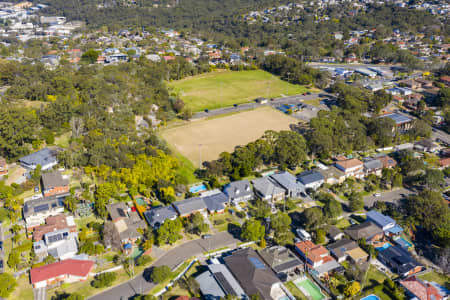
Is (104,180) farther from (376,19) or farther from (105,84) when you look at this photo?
(376,19)

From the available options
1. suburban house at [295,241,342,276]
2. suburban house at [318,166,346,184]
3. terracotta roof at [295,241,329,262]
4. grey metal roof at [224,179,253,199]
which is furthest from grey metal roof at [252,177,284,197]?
suburban house at [295,241,342,276]

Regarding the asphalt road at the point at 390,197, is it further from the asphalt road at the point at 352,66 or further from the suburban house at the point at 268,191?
the asphalt road at the point at 352,66

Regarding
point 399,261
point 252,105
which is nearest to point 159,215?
point 399,261

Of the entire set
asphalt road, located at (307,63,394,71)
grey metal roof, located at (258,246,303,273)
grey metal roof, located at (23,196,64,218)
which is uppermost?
asphalt road, located at (307,63,394,71)

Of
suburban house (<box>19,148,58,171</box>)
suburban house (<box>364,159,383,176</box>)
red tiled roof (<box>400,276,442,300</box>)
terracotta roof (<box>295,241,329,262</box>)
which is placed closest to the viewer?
red tiled roof (<box>400,276,442,300</box>)

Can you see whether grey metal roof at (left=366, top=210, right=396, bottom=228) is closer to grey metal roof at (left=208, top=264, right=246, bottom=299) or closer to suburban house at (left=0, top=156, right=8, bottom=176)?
grey metal roof at (left=208, top=264, right=246, bottom=299)

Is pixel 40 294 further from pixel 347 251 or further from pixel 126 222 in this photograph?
pixel 347 251
